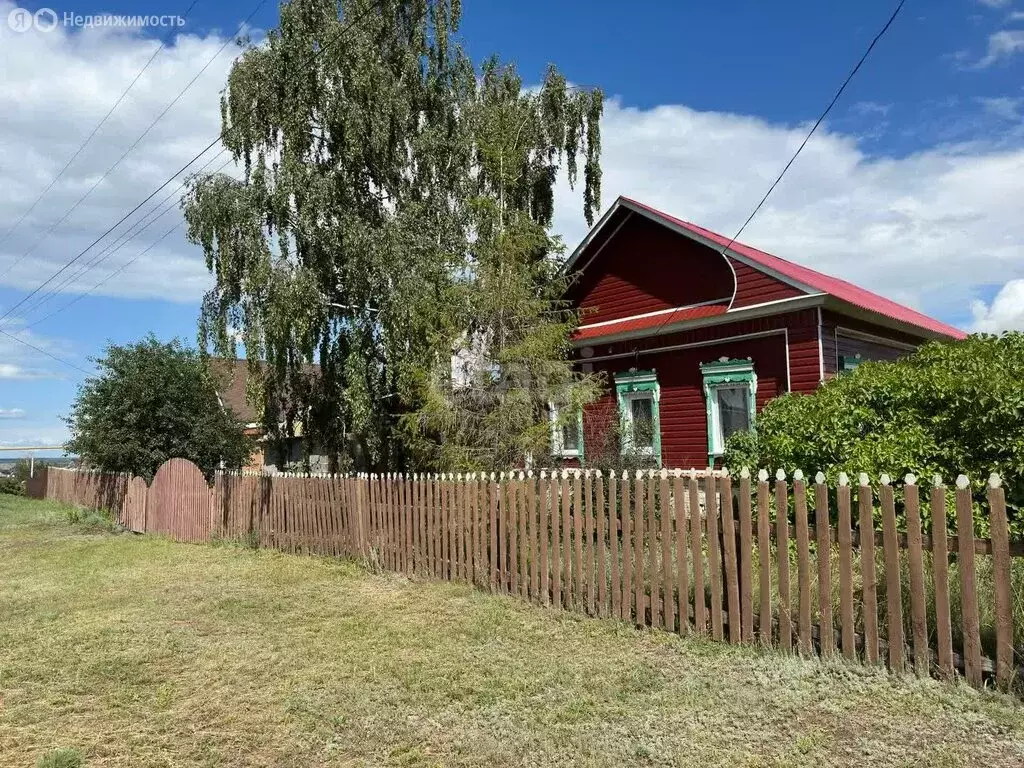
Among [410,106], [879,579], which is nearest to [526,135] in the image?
[410,106]

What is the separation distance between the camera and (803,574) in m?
4.94

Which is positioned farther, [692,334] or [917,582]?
[692,334]

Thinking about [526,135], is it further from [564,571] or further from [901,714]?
[901,714]

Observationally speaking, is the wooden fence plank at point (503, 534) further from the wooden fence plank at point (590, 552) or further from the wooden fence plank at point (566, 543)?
the wooden fence plank at point (590, 552)

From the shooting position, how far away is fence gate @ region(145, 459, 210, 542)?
1359cm

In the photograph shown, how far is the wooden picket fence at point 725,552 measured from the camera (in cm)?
437

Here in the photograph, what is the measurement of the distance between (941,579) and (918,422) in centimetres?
286

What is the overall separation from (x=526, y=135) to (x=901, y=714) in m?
15.7

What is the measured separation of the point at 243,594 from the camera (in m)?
8.38

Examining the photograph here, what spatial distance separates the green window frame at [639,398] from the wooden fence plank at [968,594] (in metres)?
9.56

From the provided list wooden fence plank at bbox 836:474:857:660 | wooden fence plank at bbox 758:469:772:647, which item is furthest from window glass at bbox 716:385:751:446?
wooden fence plank at bbox 836:474:857:660

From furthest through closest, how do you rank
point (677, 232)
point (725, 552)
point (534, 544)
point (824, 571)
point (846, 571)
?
point (677, 232) < point (534, 544) < point (725, 552) < point (824, 571) < point (846, 571)

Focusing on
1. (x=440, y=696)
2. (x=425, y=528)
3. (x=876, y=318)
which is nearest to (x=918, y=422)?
(x=440, y=696)

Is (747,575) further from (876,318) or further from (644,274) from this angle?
(644,274)
